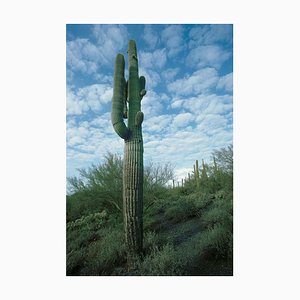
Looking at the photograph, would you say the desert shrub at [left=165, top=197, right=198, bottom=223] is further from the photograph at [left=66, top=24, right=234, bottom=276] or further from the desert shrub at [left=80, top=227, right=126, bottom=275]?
the desert shrub at [left=80, top=227, right=126, bottom=275]

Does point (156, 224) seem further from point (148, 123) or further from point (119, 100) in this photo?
point (119, 100)

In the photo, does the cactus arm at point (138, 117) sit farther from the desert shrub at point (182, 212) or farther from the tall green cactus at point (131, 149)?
the desert shrub at point (182, 212)

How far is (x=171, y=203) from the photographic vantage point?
6.01m

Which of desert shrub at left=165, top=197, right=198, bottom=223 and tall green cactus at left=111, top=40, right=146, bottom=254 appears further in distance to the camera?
desert shrub at left=165, top=197, right=198, bottom=223

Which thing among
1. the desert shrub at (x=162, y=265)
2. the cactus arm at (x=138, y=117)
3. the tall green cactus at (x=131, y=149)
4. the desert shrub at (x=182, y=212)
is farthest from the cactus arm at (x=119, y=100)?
the desert shrub at (x=182, y=212)

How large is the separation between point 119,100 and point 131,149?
0.83 meters

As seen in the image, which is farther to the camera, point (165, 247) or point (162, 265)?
point (165, 247)

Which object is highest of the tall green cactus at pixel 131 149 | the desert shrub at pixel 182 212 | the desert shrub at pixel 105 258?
the tall green cactus at pixel 131 149

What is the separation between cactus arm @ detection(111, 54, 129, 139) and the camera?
314 centimetres

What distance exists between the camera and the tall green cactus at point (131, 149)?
119 inches

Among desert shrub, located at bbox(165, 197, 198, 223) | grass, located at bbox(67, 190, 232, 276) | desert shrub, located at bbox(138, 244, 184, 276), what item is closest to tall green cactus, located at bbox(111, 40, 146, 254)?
desert shrub, located at bbox(138, 244, 184, 276)

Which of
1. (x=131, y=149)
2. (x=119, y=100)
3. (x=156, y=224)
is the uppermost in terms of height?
(x=119, y=100)

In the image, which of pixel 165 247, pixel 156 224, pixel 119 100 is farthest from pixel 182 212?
pixel 119 100

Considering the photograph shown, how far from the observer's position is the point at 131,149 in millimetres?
3191
